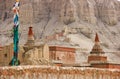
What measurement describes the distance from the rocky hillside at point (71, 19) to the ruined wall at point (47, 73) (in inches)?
2687

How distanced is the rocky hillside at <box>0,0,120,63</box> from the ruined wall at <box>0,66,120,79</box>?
68.3m

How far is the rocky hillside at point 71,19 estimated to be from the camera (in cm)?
8806

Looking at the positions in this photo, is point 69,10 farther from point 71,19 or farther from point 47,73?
point 47,73

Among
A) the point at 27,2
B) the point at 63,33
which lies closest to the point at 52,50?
the point at 63,33

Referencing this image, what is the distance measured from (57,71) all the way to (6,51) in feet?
51.9

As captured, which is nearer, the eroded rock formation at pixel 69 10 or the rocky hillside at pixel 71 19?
the rocky hillside at pixel 71 19

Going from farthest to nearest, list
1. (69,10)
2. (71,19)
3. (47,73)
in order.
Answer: (69,10) → (71,19) → (47,73)

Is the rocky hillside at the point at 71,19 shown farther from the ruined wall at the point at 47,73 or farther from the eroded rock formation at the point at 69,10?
the ruined wall at the point at 47,73

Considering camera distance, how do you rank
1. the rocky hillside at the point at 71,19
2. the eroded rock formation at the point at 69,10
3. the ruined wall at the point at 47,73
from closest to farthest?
the ruined wall at the point at 47,73
the rocky hillside at the point at 71,19
the eroded rock formation at the point at 69,10

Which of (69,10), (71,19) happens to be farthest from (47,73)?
(69,10)

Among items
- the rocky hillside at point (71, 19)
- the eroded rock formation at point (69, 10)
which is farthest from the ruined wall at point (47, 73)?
the eroded rock formation at point (69, 10)

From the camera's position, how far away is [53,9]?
9769 cm

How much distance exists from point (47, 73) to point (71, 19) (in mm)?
76908

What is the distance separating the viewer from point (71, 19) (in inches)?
3612
